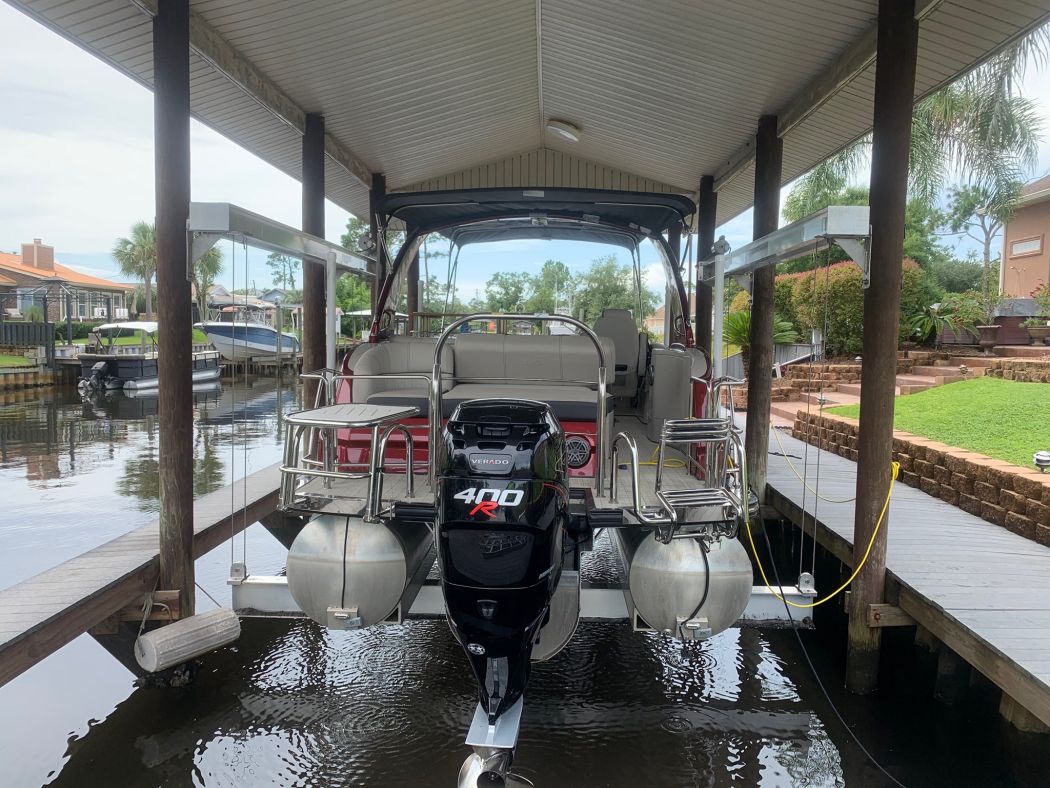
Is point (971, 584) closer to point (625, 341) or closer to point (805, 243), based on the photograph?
point (805, 243)

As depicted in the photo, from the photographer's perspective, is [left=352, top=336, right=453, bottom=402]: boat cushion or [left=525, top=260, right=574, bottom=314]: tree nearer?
[left=352, top=336, right=453, bottom=402]: boat cushion

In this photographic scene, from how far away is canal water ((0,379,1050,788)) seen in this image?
4559 millimetres

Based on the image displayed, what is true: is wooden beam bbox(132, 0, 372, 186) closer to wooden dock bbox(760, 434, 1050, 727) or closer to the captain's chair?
the captain's chair

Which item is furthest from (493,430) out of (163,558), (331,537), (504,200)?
(163,558)

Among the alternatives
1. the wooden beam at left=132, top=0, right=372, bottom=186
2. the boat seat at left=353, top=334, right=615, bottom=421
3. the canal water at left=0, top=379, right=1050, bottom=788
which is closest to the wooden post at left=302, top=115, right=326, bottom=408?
the wooden beam at left=132, top=0, right=372, bottom=186

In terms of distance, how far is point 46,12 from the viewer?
5449 mm

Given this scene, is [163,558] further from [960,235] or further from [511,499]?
[960,235]

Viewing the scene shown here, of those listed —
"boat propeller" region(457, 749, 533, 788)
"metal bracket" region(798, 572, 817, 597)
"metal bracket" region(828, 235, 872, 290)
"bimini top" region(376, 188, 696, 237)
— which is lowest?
"boat propeller" region(457, 749, 533, 788)

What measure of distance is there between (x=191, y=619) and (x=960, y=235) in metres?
38.4

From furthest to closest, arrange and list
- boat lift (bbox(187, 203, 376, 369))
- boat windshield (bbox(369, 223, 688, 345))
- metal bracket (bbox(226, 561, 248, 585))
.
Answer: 1. boat windshield (bbox(369, 223, 688, 345))
2. boat lift (bbox(187, 203, 376, 369))
3. metal bracket (bbox(226, 561, 248, 585))

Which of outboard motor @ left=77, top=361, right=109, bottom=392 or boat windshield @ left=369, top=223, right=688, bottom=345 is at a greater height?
boat windshield @ left=369, top=223, right=688, bottom=345

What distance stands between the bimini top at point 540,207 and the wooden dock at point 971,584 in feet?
9.47

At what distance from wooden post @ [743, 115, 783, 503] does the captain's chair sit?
1.99 metres

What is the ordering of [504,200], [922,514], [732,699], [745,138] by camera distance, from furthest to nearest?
[745,138], [922,514], [732,699], [504,200]
